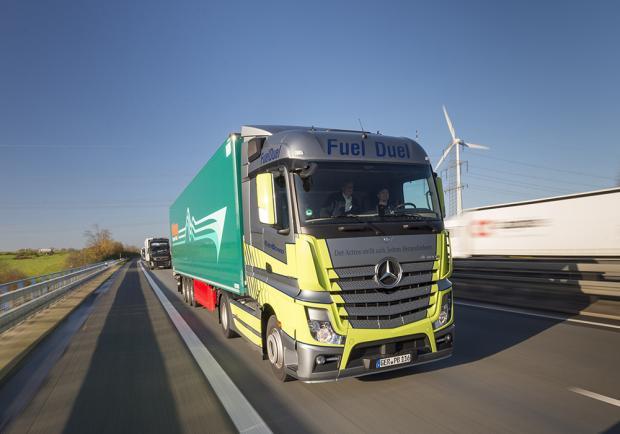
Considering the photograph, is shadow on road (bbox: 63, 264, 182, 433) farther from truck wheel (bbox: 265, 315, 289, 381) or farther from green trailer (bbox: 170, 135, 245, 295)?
green trailer (bbox: 170, 135, 245, 295)

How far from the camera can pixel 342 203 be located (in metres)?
4.48

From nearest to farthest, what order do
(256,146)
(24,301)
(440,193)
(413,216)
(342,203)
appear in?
1. (342,203)
2. (413,216)
3. (440,193)
4. (256,146)
5. (24,301)

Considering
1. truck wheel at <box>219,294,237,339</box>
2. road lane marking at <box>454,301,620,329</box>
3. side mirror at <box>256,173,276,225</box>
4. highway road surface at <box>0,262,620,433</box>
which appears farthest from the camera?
truck wheel at <box>219,294,237,339</box>

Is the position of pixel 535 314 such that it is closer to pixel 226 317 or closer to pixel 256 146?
pixel 226 317

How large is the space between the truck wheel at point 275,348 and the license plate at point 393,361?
108cm

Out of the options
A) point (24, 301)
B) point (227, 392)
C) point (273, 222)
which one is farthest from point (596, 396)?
point (24, 301)

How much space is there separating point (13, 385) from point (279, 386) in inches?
150

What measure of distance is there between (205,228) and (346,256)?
5475 millimetres

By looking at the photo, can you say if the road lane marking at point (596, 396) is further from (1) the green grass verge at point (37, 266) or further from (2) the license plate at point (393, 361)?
(1) the green grass verge at point (37, 266)

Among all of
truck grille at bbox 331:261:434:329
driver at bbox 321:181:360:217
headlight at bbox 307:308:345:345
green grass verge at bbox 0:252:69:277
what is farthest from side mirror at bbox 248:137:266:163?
green grass verge at bbox 0:252:69:277

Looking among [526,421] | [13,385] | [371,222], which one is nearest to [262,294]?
[371,222]

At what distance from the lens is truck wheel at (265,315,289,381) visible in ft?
15.0

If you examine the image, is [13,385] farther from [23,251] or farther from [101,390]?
[23,251]

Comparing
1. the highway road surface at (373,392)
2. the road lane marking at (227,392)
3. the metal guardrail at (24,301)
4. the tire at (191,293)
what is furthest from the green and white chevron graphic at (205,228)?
the metal guardrail at (24,301)
